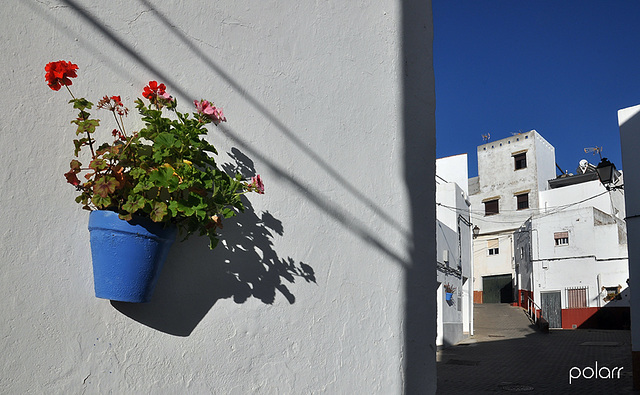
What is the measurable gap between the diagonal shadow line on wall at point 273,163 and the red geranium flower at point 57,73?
41cm

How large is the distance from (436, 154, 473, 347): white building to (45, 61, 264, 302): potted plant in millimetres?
16577

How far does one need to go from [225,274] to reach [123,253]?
24.1 inches

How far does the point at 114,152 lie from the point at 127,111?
0.33 meters

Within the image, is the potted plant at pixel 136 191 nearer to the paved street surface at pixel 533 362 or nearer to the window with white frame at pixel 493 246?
the paved street surface at pixel 533 362

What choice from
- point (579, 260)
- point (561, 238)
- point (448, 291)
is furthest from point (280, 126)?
point (561, 238)

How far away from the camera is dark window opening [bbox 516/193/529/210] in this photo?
33031mm

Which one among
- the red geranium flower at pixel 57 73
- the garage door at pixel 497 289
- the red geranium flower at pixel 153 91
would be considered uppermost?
the garage door at pixel 497 289

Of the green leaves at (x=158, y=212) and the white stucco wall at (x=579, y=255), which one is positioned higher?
the white stucco wall at (x=579, y=255)

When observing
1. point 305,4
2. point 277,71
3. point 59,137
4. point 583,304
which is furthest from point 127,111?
point 583,304

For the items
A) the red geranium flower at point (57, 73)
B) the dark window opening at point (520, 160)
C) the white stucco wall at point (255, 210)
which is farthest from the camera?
the dark window opening at point (520, 160)

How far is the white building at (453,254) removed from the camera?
1838cm

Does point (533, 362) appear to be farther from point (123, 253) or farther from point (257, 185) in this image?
point (123, 253)

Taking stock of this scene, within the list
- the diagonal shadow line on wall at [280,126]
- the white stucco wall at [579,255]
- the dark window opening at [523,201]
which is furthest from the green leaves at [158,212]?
the dark window opening at [523,201]

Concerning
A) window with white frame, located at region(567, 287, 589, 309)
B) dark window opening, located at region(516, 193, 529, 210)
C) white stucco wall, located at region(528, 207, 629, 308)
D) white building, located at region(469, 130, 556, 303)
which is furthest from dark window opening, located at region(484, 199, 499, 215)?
window with white frame, located at region(567, 287, 589, 309)
